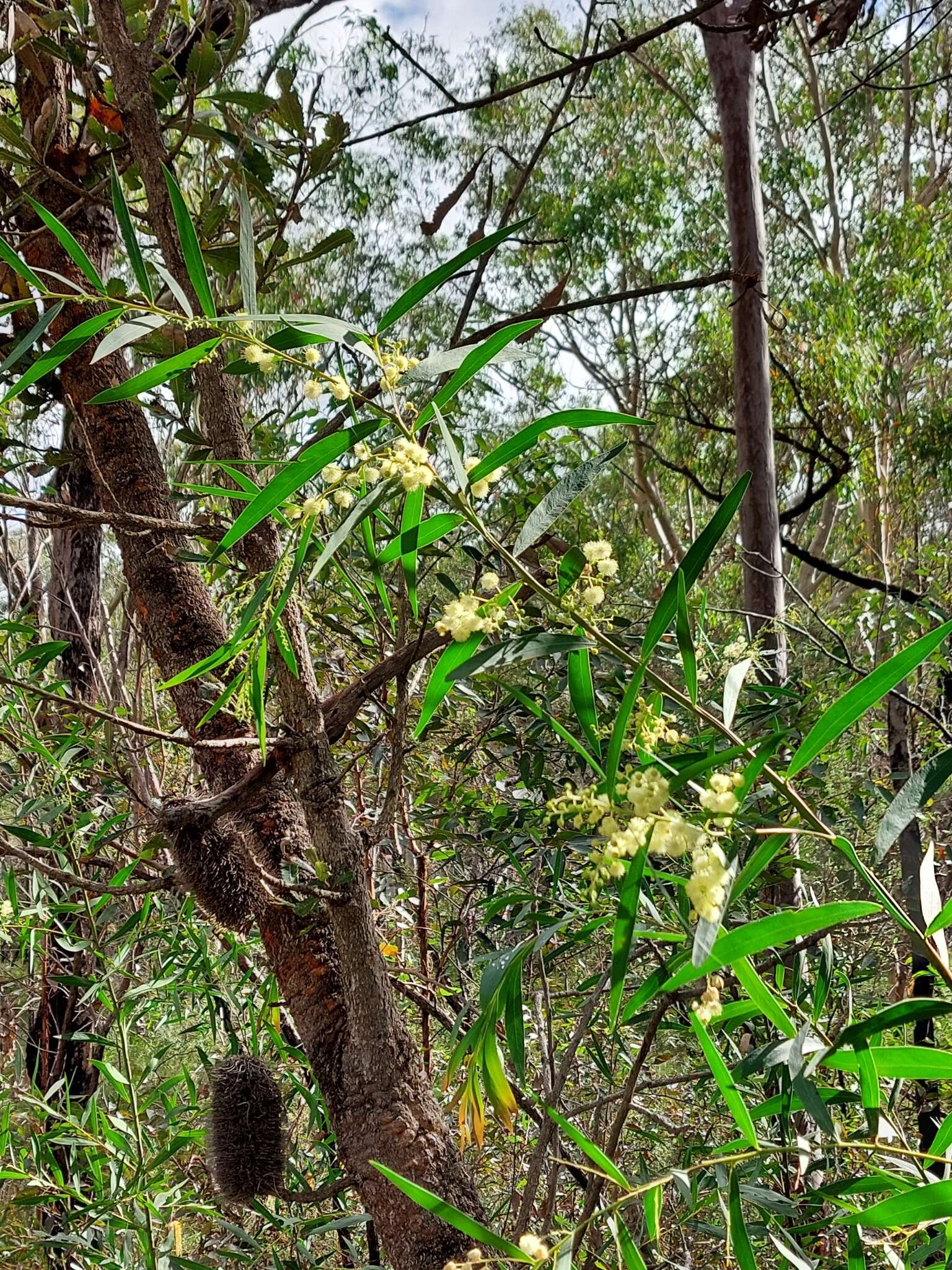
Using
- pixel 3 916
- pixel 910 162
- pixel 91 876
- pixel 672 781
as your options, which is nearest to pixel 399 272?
pixel 910 162

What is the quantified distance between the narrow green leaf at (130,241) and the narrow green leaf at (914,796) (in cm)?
40

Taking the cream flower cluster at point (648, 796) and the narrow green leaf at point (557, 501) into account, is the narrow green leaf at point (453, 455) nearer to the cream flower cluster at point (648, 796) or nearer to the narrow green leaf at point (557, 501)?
the narrow green leaf at point (557, 501)

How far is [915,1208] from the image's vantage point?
1.23ft

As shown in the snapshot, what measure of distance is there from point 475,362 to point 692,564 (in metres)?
0.12

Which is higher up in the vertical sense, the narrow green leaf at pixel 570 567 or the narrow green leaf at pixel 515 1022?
the narrow green leaf at pixel 570 567

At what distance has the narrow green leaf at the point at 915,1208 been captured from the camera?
37 centimetres

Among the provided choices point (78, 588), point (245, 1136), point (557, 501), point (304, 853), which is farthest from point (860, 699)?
point (78, 588)

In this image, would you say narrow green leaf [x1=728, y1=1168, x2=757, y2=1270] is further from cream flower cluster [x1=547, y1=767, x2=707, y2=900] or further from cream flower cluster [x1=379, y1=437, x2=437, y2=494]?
cream flower cluster [x1=379, y1=437, x2=437, y2=494]

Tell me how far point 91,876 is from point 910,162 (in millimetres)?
6577

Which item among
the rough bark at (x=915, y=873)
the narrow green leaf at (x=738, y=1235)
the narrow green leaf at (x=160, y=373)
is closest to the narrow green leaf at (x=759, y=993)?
the narrow green leaf at (x=738, y=1235)

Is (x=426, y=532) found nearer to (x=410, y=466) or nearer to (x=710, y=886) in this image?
(x=410, y=466)

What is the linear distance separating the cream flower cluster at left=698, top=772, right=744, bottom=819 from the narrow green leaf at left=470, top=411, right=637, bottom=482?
148 mm

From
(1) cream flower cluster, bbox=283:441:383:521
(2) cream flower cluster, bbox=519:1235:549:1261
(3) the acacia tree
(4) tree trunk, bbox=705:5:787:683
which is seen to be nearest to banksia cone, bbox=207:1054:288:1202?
(3) the acacia tree

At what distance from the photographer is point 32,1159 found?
125 centimetres
